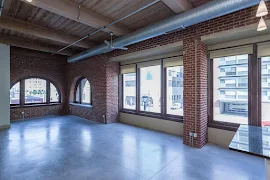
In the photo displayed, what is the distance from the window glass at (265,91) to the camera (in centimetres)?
359

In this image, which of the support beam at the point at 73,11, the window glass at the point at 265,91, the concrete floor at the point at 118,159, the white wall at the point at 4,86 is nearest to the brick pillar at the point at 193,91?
the concrete floor at the point at 118,159

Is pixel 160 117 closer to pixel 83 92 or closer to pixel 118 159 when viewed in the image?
pixel 118 159

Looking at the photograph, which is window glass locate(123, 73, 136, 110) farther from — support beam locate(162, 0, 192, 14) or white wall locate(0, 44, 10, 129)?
white wall locate(0, 44, 10, 129)

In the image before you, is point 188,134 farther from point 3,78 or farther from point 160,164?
point 3,78

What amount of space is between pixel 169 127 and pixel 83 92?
5.36 meters

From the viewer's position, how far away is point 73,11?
353cm

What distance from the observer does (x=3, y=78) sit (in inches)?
230

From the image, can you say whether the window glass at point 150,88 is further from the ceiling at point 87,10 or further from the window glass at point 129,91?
the ceiling at point 87,10

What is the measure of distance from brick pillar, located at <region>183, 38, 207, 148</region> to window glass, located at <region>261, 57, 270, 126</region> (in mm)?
1256

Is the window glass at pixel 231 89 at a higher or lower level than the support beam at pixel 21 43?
lower

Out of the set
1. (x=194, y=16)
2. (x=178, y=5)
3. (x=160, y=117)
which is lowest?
(x=160, y=117)

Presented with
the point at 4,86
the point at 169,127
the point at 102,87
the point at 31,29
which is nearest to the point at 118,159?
the point at 169,127

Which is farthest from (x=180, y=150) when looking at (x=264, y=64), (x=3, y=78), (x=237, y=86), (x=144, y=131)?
(x=3, y=78)

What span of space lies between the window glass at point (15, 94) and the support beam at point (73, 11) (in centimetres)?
580
